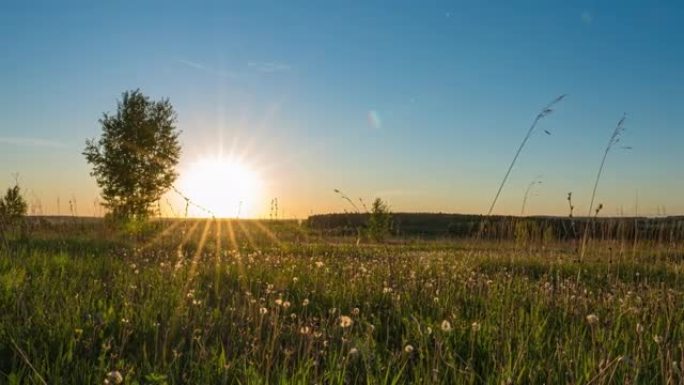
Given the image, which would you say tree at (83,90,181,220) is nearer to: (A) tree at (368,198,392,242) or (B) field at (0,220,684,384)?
(A) tree at (368,198,392,242)

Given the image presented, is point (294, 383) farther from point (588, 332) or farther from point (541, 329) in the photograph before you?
point (588, 332)

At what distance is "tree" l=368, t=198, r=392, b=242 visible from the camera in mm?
37938

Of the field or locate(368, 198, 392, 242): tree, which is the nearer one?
the field

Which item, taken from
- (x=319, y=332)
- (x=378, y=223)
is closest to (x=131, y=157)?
(x=378, y=223)

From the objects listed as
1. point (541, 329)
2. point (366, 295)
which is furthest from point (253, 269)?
point (541, 329)

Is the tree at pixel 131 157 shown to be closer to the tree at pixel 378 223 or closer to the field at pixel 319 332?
the tree at pixel 378 223

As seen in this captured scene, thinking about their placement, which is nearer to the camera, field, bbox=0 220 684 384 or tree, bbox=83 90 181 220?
field, bbox=0 220 684 384

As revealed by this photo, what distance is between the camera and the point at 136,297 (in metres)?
5.33

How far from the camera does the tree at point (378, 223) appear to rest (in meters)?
37.9

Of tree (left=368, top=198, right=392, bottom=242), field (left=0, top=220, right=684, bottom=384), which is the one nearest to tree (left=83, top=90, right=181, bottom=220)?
tree (left=368, top=198, right=392, bottom=242)

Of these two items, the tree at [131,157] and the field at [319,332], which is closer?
the field at [319,332]

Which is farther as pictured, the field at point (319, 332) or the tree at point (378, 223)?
the tree at point (378, 223)

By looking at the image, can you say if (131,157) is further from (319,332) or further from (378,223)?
(319,332)

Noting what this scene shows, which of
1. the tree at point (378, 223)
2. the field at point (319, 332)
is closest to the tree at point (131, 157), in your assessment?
the tree at point (378, 223)
